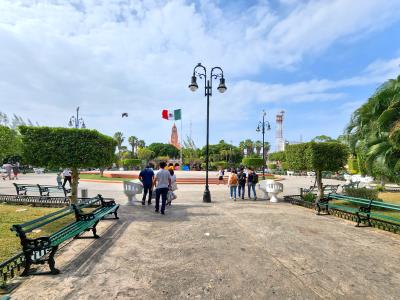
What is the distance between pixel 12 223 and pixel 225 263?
20.8 ft

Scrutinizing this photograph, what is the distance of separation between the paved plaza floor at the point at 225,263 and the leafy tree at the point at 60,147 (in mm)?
2198

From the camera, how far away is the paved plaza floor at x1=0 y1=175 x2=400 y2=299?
3.34 meters

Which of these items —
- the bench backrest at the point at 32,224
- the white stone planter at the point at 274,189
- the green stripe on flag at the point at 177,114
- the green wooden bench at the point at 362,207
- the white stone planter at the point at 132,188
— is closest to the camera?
the bench backrest at the point at 32,224

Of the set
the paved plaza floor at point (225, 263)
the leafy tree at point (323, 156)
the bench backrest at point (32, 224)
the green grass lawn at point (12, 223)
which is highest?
the leafy tree at point (323, 156)

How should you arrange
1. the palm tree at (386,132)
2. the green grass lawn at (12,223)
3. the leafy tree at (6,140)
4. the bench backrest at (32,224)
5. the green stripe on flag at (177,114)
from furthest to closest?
the green stripe on flag at (177,114)
the leafy tree at (6,140)
the palm tree at (386,132)
the green grass lawn at (12,223)
the bench backrest at (32,224)

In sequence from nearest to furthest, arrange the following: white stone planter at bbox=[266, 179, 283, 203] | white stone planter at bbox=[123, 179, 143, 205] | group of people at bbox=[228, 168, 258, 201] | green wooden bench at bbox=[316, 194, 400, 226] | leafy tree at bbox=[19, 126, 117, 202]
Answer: green wooden bench at bbox=[316, 194, 400, 226], leafy tree at bbox=[19, 126, 117, 202], white stone planter at bbox=[123, 179, 143, 205], white stone planter at bbox=[266, 179, 283, 203], group of people at bbox=[228, 168, 258, 201]

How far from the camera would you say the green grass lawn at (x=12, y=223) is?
4.83 metres

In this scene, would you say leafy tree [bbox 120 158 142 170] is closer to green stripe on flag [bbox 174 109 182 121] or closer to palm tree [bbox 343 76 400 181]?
green stripe on flag [bbox 174 109 182 121]

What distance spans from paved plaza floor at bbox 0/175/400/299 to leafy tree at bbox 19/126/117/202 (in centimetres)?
220

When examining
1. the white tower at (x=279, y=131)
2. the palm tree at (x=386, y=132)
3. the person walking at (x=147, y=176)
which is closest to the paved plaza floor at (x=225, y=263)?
the palm tree at (x=386, y=132)

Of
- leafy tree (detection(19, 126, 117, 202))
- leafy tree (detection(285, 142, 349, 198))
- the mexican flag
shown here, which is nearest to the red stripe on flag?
the mexican flag

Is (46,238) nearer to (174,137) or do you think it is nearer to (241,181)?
(241,181)

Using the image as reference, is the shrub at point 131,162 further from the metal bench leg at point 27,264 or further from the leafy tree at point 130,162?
the metal bench leg at point 27,264

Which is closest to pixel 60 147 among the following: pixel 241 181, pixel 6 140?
pixel 6 140
